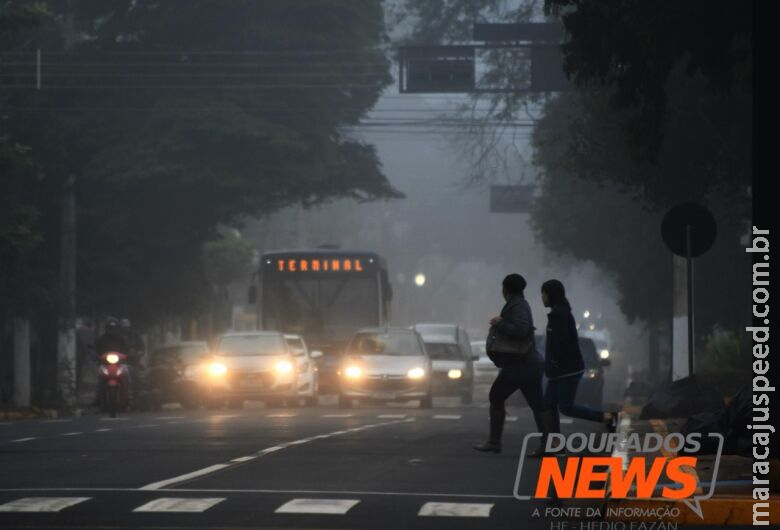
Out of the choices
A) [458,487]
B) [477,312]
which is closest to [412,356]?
[458,487]

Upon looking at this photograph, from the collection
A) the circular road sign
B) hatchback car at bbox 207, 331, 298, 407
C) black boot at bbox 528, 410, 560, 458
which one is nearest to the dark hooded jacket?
black boot at bbox 528, 410, 560, 458

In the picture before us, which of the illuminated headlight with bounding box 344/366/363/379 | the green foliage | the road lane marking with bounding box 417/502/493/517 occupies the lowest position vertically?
the road lane marking with bounding box 417/502/493/517

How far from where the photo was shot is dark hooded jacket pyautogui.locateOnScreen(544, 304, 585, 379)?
17.9 m

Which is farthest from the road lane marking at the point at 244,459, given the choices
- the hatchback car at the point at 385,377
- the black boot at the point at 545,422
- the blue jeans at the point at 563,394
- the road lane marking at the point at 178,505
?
the hatchback car at the point at 385,377

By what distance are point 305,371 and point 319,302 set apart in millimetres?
5237

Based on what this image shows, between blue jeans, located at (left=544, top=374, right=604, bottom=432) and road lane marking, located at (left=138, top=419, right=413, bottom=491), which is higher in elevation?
blue jeans, located at (left=544, top=374, right=604, bottom=432)

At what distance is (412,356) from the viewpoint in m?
39.0

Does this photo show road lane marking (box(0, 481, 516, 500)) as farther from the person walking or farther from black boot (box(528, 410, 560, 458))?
black boot (box(528, 410, 560, 458))

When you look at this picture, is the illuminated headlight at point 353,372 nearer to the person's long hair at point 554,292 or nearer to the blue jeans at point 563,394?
the blue jeans at point 563,394

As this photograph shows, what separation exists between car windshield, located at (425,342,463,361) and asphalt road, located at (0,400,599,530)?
19931 mm

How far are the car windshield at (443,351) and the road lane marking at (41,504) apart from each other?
32.6 meters

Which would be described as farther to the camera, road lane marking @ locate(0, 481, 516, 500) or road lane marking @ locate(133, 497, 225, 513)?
road lane marking @ locate(0, 481, 516, 500)

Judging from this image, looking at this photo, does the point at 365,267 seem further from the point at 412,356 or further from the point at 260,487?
the point at 260,487

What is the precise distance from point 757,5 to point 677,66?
632 inches
